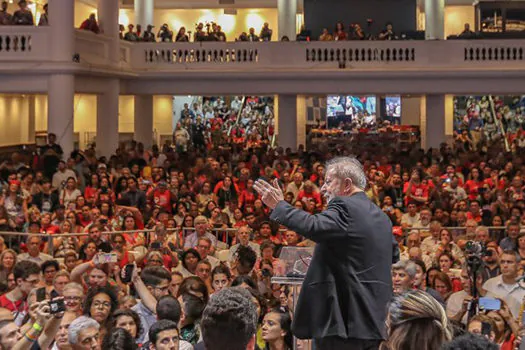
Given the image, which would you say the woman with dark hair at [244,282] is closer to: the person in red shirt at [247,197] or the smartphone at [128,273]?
the smartphone at [128,273]

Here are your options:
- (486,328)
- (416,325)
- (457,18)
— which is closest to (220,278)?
(486,328)

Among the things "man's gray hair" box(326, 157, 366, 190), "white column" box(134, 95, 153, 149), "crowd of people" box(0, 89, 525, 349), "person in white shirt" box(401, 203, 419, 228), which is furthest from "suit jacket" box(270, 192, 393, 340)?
"white column" box(134, 95, 153, 149)

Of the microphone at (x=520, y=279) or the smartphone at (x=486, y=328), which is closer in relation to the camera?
the smartphone at (x=486, y=328)

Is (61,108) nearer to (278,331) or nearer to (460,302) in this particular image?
(460,302)

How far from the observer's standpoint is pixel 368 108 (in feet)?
143

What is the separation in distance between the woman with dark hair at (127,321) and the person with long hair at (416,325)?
12.7 ft

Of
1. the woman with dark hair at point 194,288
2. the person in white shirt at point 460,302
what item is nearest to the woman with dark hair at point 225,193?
the person in white shirt at point 460,302

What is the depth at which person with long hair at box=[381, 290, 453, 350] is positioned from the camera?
18.4 ft

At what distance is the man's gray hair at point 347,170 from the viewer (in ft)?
25.6

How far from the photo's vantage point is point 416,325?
567 cm

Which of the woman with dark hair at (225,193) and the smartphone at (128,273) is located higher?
the woman with dark hair at (225,193)

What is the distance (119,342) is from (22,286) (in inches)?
163

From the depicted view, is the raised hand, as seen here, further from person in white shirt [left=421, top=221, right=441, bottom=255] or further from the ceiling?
the ceiling

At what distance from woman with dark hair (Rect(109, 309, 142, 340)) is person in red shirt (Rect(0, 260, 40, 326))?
251 cm
